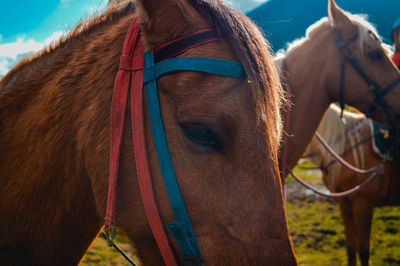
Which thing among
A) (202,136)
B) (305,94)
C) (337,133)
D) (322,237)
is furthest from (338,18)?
(322,237)

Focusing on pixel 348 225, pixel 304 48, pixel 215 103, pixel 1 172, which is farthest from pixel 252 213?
pixel 348 225

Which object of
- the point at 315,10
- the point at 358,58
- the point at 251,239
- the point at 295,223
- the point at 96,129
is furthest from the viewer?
the point at 295,223

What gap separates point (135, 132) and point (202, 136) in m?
0.28

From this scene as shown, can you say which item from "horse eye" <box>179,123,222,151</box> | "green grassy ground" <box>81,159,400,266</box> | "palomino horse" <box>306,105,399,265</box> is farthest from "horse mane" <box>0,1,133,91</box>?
"palomino horse" <box>306,105,399,265</box>

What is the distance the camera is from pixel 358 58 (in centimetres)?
265

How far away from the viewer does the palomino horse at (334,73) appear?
2650mm

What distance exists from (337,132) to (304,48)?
6.50 feet

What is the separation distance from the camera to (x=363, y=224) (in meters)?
3.70

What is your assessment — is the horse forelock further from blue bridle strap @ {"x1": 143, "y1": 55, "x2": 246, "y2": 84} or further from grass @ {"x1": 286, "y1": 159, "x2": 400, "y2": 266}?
grass @ {"x1": 286, "y1": 159, "x2": 400, "y2": 266}

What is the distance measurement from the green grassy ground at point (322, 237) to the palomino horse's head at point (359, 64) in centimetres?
315

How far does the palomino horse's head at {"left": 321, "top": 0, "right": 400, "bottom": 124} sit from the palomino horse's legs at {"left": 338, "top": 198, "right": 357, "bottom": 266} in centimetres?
206

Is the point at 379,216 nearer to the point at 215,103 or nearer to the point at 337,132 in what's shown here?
the point at 337,132

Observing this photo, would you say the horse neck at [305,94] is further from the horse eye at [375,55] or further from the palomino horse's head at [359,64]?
the horse eye at [375,55]

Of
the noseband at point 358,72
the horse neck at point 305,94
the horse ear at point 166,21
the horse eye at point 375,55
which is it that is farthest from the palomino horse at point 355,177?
the horse ear at point 166,21
